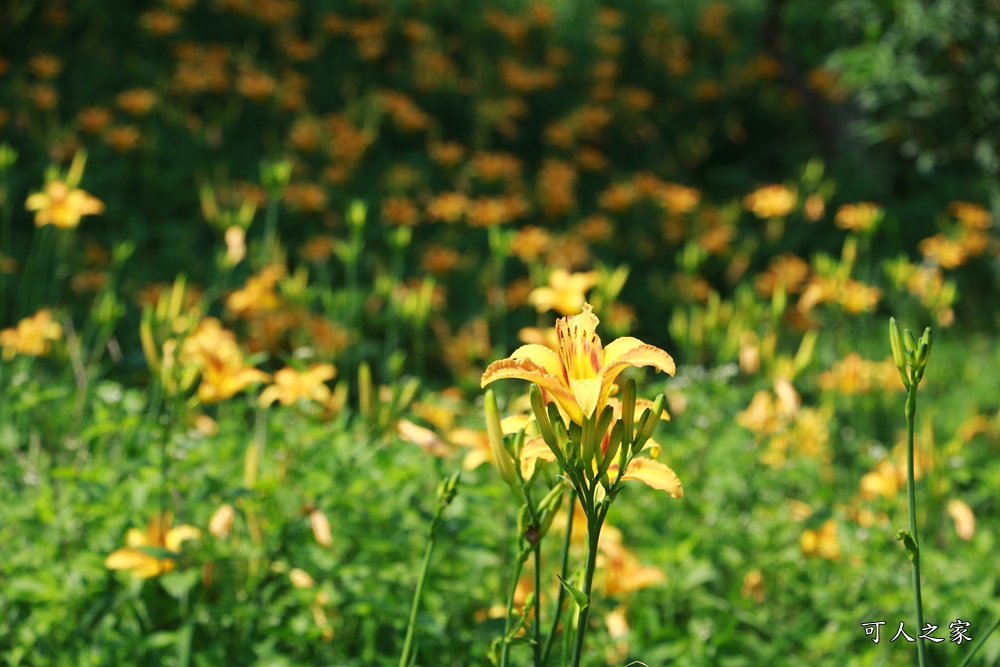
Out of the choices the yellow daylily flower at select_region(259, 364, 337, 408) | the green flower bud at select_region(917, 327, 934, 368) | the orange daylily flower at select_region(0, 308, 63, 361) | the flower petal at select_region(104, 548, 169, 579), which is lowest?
the flower petal at select_region(104, 548, 169, 579)

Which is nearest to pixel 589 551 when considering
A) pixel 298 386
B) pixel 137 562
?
pixel 137 562

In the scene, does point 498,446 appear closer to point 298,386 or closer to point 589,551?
point 589,551

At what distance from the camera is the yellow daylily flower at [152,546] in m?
1.45

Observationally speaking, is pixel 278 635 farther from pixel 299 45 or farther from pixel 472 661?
pixel 299 45

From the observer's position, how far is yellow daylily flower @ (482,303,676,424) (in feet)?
2.91

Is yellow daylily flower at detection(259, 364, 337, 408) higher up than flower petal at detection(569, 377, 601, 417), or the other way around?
yellow daylily flower at detection(259, 364, 337, 408)

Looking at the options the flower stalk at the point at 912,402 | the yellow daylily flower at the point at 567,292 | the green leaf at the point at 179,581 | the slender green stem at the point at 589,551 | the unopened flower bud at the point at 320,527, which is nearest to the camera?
the slender green stem at the point at 589,551

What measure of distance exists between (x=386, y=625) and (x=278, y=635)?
0.69ft

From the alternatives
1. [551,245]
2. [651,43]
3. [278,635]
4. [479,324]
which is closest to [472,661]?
[278,635]

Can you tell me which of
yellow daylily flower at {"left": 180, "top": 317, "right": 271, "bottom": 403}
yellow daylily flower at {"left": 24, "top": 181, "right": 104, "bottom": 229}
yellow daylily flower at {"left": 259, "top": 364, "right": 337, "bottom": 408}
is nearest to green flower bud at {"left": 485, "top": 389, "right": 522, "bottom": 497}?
yellow daylily flower at {"left": 180, "top": 317, "right": 271, "bottom": 403}

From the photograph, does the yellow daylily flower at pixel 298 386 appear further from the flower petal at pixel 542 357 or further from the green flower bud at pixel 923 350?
the green flower bud at pixel 923 350

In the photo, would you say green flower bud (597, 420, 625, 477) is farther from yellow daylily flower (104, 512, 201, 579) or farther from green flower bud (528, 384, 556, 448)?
yellow daylily flower (104, 512, 201, 579)

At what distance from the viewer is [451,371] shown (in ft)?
12.8

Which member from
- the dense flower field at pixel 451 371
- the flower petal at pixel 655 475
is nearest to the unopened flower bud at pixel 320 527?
the dense flower field at pixel 451 371
